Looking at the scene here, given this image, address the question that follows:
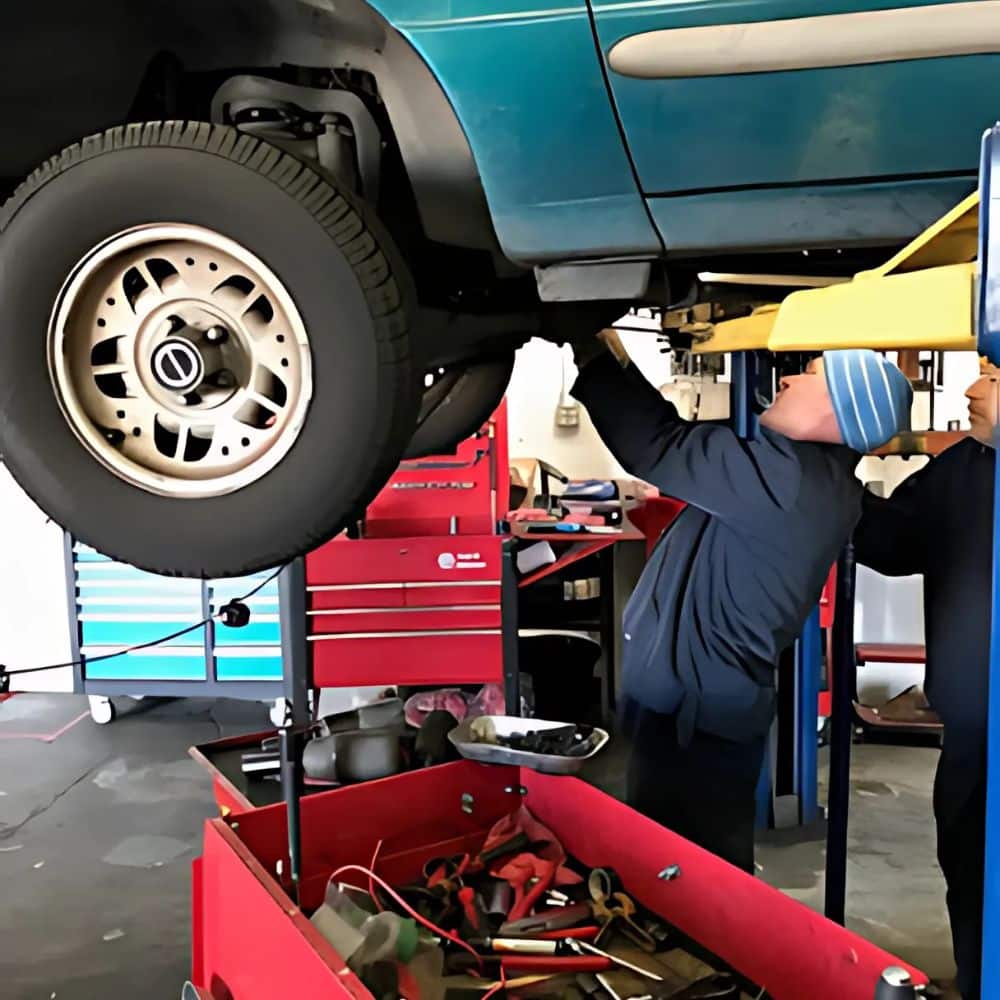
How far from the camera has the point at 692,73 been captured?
942 mm

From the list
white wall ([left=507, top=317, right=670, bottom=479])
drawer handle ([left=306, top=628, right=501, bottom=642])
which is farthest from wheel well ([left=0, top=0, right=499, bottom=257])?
white wall ([left=507, top=317, right=670, bottom=479])

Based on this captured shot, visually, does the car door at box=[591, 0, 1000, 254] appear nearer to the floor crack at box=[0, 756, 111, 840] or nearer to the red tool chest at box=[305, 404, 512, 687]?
the red tool chest at box=[305, 404, 512, 687]

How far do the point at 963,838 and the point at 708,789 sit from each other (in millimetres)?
452

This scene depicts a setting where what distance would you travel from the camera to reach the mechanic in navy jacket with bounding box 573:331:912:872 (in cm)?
168

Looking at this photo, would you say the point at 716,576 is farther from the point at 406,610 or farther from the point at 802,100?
the point at 406,610

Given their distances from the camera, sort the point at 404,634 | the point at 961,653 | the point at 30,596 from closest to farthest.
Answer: the point at 961,653
the point at 404,634
the point at 30,596

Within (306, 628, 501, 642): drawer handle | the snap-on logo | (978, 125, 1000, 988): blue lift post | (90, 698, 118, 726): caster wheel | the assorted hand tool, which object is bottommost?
(90, 698, 118, 726): caster wheel

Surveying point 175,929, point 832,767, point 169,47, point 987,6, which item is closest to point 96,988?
point 175,929

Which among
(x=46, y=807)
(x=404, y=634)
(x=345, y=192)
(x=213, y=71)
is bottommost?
(x=46, y=807)

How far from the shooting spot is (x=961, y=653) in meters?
1.71

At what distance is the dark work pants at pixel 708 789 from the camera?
1.86 meters

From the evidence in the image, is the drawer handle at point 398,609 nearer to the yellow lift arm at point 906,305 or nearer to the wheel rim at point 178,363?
the wheel rim at point 178,363

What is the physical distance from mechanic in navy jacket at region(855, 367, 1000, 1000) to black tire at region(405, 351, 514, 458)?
0.91 m

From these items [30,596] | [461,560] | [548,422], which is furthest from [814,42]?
[30,596]
